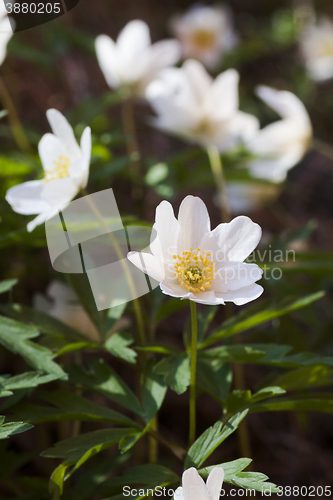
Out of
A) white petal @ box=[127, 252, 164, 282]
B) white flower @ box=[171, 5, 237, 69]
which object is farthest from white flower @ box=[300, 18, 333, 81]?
white petal @ box=[127, 252, 164, 282]

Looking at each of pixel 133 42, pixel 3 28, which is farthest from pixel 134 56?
pixel 3 28

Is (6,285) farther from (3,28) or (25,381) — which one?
(3,28)

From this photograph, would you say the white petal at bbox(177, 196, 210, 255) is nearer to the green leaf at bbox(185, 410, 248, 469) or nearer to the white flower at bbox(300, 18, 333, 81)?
the green leaf at bbox(185, 410, 248, 469)

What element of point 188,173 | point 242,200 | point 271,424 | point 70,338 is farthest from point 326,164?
point 70,338

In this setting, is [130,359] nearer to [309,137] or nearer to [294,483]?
[294,483]

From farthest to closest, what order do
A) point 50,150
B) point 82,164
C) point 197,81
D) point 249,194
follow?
point 249,194 → point 197,81 → point 50,150 → point 82,164
